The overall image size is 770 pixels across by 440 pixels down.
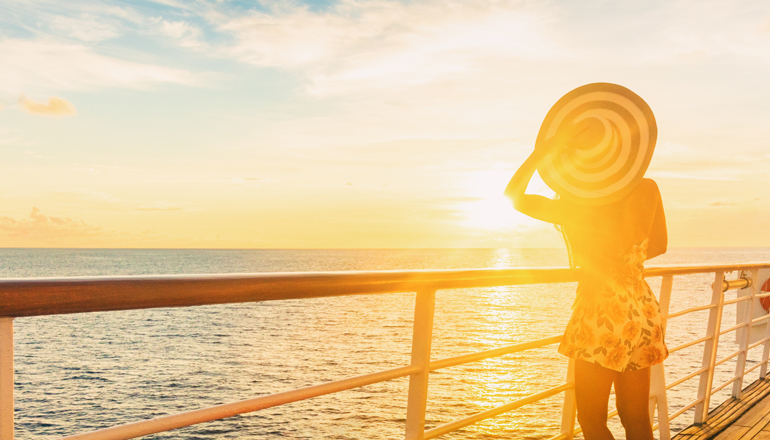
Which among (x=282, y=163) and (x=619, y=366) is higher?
(x=282, y=163)

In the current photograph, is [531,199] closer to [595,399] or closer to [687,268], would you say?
[595,399]

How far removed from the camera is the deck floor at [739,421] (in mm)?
3461

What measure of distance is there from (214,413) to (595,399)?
4.51 ft

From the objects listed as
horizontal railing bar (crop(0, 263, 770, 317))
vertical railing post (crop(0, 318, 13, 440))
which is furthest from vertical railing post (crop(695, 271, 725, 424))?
vertical railing post (crop(0, 318, 13, 440))

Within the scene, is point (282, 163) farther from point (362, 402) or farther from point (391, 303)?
point (362, 402)

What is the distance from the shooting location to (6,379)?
2.99ft

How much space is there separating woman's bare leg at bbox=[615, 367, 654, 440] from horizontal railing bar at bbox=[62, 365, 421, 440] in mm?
822

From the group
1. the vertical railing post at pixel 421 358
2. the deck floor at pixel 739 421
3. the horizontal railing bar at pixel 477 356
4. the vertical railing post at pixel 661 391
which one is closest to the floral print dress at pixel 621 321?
the horizontal railing bar at pixel 477 356

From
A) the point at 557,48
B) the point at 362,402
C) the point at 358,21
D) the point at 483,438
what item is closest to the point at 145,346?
the point at 362,402

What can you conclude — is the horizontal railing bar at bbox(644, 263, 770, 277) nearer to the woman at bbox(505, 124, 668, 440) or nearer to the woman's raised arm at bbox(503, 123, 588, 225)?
the woman at bbox(505, 124, 668, 440)

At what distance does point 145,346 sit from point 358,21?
30.6 meters

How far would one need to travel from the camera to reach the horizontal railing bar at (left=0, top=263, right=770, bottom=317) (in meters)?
0.91

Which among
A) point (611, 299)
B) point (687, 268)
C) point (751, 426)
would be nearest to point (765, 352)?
point (751, 426)

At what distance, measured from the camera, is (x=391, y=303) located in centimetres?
5472
